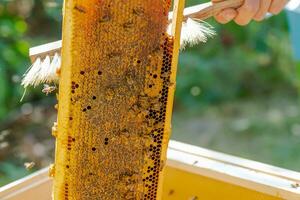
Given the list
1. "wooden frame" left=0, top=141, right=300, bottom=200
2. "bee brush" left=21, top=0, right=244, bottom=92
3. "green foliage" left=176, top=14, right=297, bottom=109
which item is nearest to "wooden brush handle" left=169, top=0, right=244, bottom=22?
"bee brush" left=21, top=0, right=244, bottom=92

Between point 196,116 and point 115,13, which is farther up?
point 115,13

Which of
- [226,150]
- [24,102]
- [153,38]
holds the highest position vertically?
[153,38]

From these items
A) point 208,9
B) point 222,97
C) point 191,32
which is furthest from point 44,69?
point 222,97

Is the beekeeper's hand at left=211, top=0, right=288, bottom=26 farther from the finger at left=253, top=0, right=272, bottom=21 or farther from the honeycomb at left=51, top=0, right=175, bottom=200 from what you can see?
the honeycomb at left=51, top=0, right=175, bottom=200

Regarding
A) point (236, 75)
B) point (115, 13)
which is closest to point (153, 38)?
point (115, 13)

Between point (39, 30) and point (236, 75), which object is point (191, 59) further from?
point (39, 30)

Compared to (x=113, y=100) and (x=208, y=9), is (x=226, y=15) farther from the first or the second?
(x=113, y=100)
